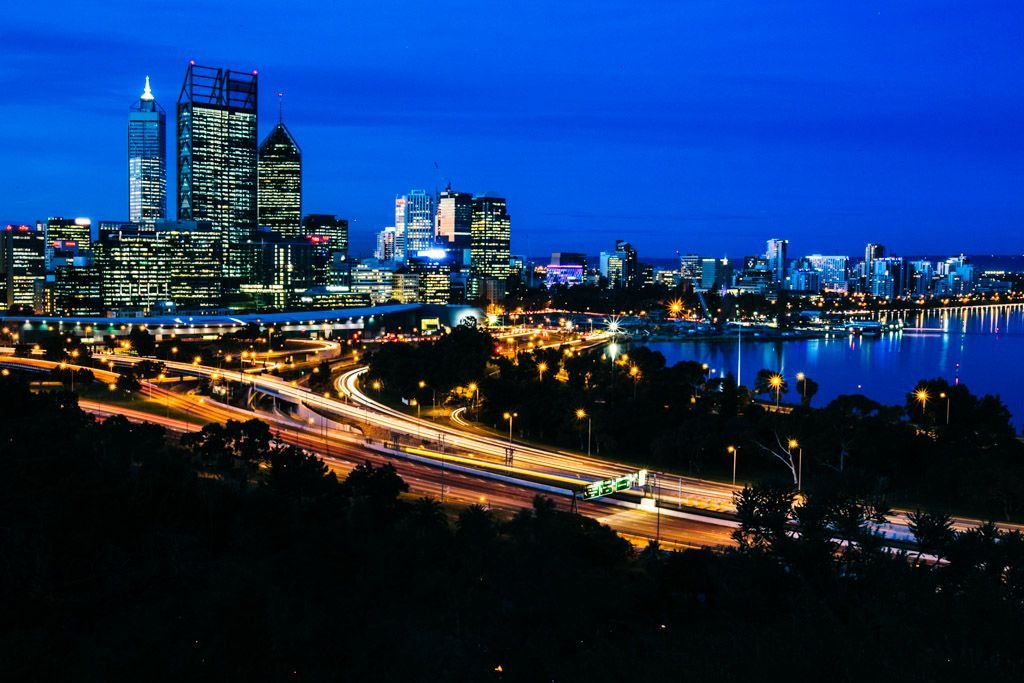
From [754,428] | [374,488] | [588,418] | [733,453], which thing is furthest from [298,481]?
[754,428]

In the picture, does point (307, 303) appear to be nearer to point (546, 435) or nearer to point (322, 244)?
point (322, 244)

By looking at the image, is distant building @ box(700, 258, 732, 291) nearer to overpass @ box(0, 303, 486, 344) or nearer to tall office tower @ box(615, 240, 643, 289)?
tall office tower @ box(615, 240, 643, 289)

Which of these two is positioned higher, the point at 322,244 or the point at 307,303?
the point at 322,244

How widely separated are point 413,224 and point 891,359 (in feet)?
236

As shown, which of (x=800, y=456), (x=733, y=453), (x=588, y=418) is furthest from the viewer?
(x=588, y=418)

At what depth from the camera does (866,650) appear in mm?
4070

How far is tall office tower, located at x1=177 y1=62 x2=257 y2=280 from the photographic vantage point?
5775 cm

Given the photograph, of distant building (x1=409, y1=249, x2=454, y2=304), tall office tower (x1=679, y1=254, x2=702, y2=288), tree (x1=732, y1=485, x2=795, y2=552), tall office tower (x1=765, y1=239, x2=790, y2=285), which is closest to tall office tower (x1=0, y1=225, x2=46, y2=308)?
distant building (x1=409, y1=249, x2=454, y2=304)

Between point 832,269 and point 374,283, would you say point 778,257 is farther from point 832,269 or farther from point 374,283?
point 374,283

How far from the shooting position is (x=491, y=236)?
7606cm

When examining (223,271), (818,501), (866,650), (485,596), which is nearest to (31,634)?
(485,596)

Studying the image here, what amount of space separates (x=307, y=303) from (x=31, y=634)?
4337 centimetres

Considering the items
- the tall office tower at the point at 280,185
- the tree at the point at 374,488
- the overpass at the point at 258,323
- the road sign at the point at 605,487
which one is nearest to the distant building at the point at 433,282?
the tall office tower at the point at 280,185

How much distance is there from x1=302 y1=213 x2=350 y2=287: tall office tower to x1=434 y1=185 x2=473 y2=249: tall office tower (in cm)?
1329
